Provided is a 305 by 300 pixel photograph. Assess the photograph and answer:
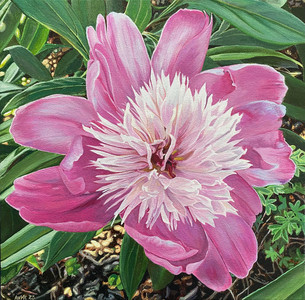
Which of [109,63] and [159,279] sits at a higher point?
[109,63]

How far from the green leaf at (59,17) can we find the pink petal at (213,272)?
Result: 1.31 ft

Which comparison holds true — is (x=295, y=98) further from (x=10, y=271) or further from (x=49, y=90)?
(x=10, y=271)

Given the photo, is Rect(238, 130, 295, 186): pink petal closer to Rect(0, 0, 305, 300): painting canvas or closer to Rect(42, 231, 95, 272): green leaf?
Rect(0, 0, 305, 300): painting canvas

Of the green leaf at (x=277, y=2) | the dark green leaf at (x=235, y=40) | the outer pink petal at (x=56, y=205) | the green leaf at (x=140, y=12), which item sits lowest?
the outer pink petal at (x=56, y=205)

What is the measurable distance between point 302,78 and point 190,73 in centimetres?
20

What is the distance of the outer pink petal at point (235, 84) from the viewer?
77 centimetres

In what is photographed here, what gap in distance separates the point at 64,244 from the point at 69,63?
0.31 metres

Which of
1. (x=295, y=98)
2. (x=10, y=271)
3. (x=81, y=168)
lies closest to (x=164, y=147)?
(x=81, y=168)

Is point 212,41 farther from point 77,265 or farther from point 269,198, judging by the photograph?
point 77,265

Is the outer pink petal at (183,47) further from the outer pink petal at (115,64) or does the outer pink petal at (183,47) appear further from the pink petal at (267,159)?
the pink petal at (267,159)

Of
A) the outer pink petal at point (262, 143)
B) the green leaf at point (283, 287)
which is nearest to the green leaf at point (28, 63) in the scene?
the outer pink petal at point (262, 143)

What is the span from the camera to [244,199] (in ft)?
2.54

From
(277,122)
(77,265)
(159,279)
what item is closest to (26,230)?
(77,265)

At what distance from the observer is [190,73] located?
2.53 ft
